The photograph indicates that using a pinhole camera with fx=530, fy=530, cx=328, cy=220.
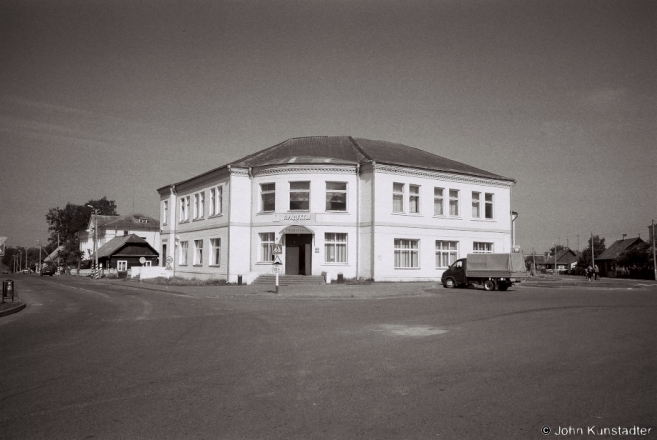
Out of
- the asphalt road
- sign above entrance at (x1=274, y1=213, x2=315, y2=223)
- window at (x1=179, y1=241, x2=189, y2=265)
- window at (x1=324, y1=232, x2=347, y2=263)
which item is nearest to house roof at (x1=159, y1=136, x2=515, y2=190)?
sign above entrance at (x1=274, y1=213, x2=315, y2=223)

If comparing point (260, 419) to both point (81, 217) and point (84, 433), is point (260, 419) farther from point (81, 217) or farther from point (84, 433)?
point (81, 217)

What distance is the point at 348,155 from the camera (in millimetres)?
39188

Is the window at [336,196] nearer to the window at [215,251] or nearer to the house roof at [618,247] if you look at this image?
the window at [215,251]

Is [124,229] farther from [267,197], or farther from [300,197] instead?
[300,197]

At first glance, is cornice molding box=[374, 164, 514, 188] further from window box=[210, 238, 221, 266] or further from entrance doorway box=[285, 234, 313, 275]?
window box=[210, 238, 221, 266]

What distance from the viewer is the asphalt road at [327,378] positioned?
17.9 ft

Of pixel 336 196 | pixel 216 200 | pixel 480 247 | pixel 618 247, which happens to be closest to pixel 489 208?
pixel 480 247

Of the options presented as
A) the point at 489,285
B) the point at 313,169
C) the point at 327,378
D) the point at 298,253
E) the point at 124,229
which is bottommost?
the point at 327,378

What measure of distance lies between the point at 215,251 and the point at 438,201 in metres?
17.2

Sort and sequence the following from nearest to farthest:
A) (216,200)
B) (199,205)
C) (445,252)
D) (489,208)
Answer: (445,252) → (216,200) → (489,208) → (199,205)

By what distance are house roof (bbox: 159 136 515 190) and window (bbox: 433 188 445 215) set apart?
1651 mm

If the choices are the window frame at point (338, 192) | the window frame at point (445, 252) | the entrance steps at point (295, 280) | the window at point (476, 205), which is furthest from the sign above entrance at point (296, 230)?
the window at point (476, 205)

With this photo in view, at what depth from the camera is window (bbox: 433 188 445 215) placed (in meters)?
39.3

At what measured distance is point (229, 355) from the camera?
9305 millimetres
